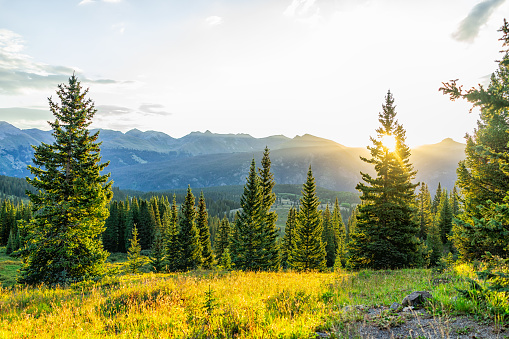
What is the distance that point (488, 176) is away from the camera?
17.0 meters

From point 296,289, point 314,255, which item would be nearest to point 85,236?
point 296,289

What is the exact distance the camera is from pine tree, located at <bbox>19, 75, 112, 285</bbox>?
53.3 ft

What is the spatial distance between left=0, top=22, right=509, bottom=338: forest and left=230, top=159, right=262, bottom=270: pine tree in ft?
0.52

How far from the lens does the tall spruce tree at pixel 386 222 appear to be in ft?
69.5

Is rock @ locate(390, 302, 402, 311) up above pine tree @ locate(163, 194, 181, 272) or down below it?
above

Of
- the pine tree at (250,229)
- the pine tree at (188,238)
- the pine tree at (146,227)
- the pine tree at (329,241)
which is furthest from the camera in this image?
the pine tree at (146,227)

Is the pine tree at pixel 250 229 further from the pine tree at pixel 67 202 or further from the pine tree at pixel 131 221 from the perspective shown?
the pine tree at pixel 131 221

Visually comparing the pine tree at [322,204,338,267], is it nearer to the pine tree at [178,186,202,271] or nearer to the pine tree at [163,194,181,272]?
the pine tree at [178,186,202,271]

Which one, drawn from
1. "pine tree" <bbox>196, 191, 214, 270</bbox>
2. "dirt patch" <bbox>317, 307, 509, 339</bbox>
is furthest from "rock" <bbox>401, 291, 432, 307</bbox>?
"pine tree" <bbox>196, 191, 214, 270</bbox>

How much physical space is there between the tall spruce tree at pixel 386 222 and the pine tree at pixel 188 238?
85.1ft

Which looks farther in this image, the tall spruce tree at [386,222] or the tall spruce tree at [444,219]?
the tall spruce tree at [444,219]

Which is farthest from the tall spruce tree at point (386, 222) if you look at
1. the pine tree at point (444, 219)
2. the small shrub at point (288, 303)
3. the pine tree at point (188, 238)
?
the pine tree at point (444, 219)

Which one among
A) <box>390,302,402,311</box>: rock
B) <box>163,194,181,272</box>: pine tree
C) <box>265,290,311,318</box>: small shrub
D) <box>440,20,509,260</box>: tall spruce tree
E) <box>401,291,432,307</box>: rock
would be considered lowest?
<box>163,194,181,272</box>: pine tree

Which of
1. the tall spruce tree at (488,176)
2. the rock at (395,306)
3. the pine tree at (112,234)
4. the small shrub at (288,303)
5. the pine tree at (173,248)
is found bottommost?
the pine tree at (112,234)
